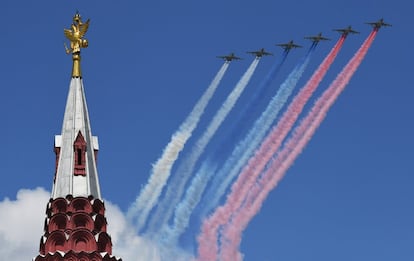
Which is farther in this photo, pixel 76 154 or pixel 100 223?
pixel 76 154

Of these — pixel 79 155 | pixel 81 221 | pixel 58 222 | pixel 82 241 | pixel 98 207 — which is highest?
pixel 79 155

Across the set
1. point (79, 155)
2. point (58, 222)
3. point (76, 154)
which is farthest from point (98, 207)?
point (76, 154)

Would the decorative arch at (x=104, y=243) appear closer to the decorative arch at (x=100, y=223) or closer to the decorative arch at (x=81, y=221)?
the decorative arch at (x=100, y=223)

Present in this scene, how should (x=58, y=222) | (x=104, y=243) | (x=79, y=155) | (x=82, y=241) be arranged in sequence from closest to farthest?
(x=82, y=241) < (x=58, y=222) < (x=104, y=243) < (x=79, y=155)

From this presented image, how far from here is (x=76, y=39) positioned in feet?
485

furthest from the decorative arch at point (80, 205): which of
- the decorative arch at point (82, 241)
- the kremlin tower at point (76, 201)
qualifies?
the decorative arch at point (82, 241)

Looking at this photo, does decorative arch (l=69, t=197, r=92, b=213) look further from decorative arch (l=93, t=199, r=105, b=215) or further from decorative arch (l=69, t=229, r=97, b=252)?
decorative arch (l=69, t=229, r=97, b=252)

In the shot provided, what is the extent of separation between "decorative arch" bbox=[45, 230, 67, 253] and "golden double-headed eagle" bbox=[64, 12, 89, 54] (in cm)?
1980

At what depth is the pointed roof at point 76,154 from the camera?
13888 cm

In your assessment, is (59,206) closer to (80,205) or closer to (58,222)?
(58,222)

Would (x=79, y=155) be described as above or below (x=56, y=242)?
above

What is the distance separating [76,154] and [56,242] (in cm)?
879

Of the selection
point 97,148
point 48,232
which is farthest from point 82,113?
point 48,232

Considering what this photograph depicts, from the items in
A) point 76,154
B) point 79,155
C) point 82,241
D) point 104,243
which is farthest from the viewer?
point 79,155
